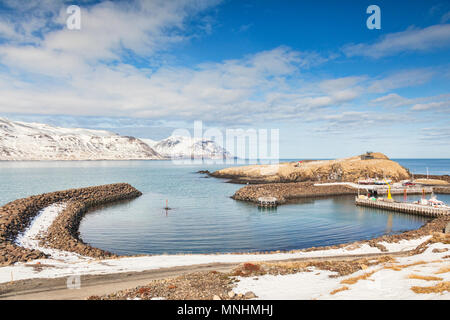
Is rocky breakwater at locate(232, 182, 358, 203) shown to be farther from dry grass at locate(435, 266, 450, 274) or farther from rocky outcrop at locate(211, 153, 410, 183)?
dry grass at locate(435, 266, 450, 274)

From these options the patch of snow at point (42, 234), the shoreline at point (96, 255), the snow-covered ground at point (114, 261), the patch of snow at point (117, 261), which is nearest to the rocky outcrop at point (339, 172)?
the shoreline at point (96, 255)

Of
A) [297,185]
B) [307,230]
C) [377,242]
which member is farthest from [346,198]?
[377,242]

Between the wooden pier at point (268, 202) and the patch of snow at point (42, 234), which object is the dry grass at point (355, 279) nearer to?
the patch of snow at point (42, 234)

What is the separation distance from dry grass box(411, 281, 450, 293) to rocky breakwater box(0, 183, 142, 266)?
2234cm

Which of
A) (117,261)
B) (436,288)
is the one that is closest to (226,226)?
(117,261)

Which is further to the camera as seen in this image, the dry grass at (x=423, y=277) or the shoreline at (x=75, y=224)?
the shoreline at (x=75, y=224)

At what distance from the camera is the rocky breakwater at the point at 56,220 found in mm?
21734

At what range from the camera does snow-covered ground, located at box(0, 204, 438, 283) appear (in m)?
17.0

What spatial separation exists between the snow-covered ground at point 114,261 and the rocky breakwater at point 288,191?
3524cm

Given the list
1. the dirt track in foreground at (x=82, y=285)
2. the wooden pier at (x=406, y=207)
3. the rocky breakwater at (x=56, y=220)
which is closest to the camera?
the dirt track in foreground at (x=82, y=285)

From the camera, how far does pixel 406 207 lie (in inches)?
1973

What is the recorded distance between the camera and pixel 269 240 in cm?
3150

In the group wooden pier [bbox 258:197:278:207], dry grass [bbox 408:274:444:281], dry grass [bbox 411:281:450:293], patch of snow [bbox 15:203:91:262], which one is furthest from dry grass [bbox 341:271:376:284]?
wooden pier [bbox 258:197:278:207]

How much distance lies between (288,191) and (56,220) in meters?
50.8
